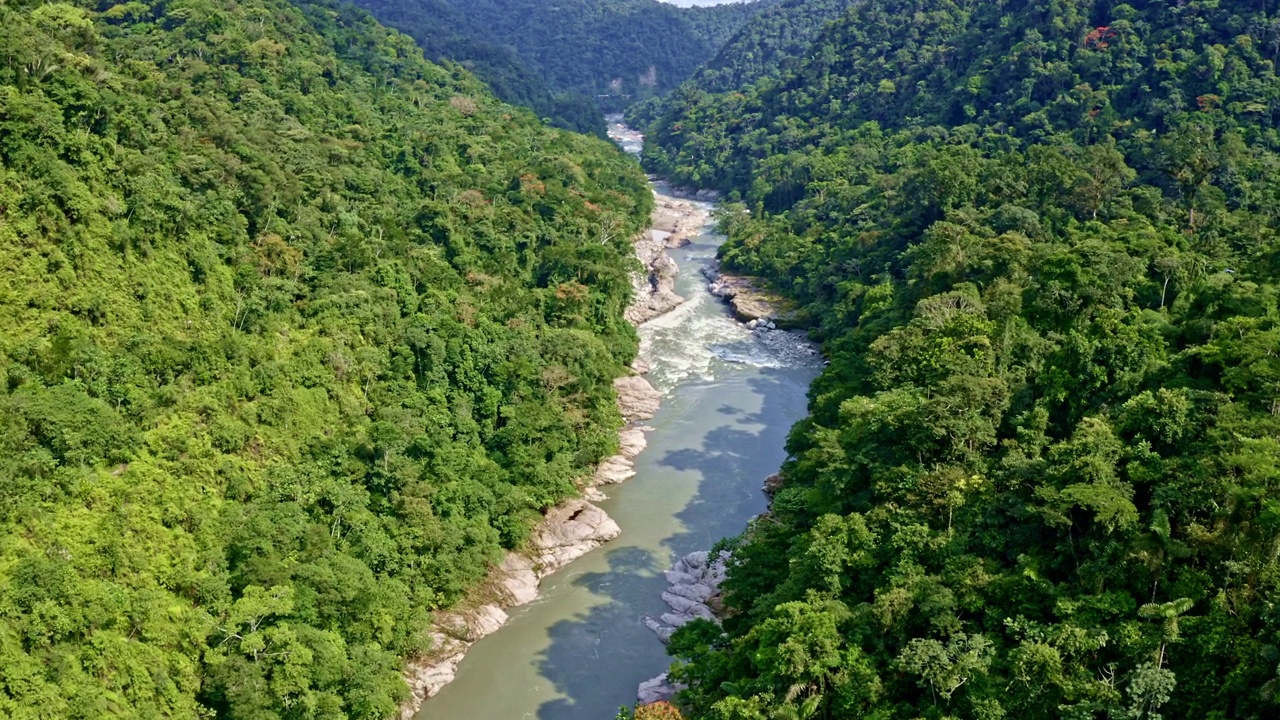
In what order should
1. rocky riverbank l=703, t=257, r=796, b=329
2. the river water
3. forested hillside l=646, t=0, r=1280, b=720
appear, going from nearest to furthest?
forested hillside l=646, t=0, r=1280, b=720 → the river water → rocky riverbank l=703, t=257, r=796, b=329

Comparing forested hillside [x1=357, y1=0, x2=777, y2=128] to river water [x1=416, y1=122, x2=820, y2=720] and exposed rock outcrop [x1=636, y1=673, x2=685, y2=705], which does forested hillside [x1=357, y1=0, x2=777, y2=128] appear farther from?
exposed rock outcrop [x1=636, y1=673, x2=685, y2=705]

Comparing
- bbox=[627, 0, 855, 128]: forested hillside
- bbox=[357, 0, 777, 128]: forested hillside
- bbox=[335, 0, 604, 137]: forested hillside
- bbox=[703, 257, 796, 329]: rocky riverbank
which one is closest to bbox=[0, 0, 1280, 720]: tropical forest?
bbox=[703, 257, 796, 329]: rocky riverbank

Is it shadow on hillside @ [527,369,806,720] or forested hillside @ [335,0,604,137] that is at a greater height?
forested hillside @ [335,0,604,137]

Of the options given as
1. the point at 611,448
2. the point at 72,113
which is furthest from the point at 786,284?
the point at 72,113

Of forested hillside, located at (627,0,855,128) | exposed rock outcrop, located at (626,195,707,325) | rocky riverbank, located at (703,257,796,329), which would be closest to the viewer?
rocky riverbank, located at (703,257,796,329)

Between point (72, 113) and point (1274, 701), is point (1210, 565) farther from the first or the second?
point (72, 113)

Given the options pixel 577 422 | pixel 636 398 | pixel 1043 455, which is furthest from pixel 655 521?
pixel 1043 455

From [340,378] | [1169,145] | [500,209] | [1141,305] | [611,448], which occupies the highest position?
[1169,145]

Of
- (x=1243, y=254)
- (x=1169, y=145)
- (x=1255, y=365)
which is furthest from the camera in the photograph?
(x=1169, y=145)
